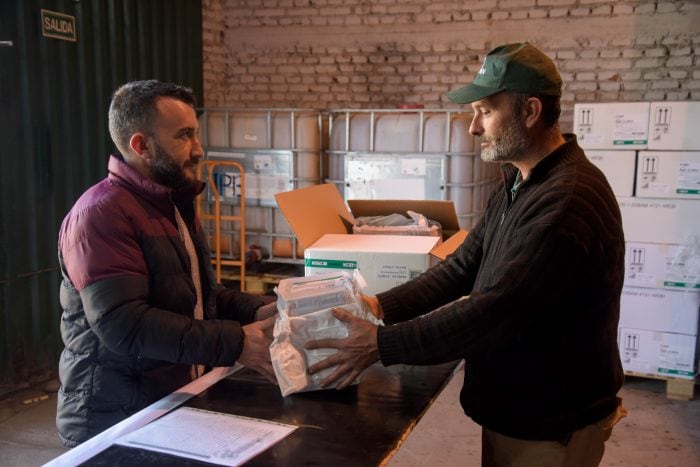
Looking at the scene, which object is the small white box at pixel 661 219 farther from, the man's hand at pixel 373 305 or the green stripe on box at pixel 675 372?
the man's hand at pixel 373 305

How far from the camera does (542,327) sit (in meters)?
1.72

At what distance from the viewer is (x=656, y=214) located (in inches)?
166

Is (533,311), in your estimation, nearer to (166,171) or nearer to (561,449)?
(561,449)

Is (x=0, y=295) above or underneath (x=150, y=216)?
underneath

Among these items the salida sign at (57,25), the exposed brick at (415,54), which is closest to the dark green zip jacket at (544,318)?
the salida sign at (57,25)

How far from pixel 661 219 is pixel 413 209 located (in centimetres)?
200

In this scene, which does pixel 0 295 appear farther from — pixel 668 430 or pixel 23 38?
pixel 668 430

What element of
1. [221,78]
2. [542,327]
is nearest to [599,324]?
[542,327]

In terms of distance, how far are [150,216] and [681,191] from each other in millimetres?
3539

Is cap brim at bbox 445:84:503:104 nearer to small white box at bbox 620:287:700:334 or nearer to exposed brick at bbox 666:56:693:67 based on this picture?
small white box at bbox 620:287:700:334

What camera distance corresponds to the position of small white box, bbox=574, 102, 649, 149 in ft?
13.8

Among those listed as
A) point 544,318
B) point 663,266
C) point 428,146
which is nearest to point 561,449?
point 544,318

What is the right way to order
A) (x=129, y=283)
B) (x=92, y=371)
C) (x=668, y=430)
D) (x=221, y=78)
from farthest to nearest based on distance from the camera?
1. (x=221, y=78)
2. (x=668, y=430)
3. (x=92, y=371)
4. (x=129, y=283)

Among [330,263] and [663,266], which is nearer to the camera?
[330,263]
